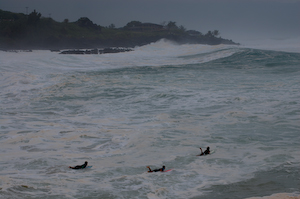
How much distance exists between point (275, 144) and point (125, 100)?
771cm

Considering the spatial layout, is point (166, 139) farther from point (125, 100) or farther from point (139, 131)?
point (125, 100)

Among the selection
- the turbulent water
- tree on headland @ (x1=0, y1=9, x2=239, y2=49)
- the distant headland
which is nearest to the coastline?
A: the turbulent water

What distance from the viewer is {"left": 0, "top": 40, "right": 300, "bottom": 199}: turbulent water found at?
5.84 metres

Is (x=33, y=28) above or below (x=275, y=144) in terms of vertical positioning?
above

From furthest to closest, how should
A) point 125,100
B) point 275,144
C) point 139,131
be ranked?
1. point 125,100
2. point 139,131
3. point 275,144

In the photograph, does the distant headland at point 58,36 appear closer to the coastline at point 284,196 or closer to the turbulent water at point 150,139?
the turbulent water at point 150,139

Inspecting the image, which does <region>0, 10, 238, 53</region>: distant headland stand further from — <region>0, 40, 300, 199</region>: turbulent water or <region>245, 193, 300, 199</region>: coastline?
<region>245, 193, 300, 199</region>: coastline

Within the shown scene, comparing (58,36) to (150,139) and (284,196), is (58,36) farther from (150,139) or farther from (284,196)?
(284,196)

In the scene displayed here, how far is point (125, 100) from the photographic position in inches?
564

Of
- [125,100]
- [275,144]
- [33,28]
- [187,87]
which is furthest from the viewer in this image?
[33,28]

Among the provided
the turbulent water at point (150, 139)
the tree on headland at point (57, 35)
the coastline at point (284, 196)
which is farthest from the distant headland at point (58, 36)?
the coastline at point (284, 196)

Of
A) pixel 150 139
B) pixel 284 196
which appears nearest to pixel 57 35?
pixel 150 139

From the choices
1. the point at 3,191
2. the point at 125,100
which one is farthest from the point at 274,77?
the point at 3,191

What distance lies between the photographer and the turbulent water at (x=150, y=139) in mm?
5845
